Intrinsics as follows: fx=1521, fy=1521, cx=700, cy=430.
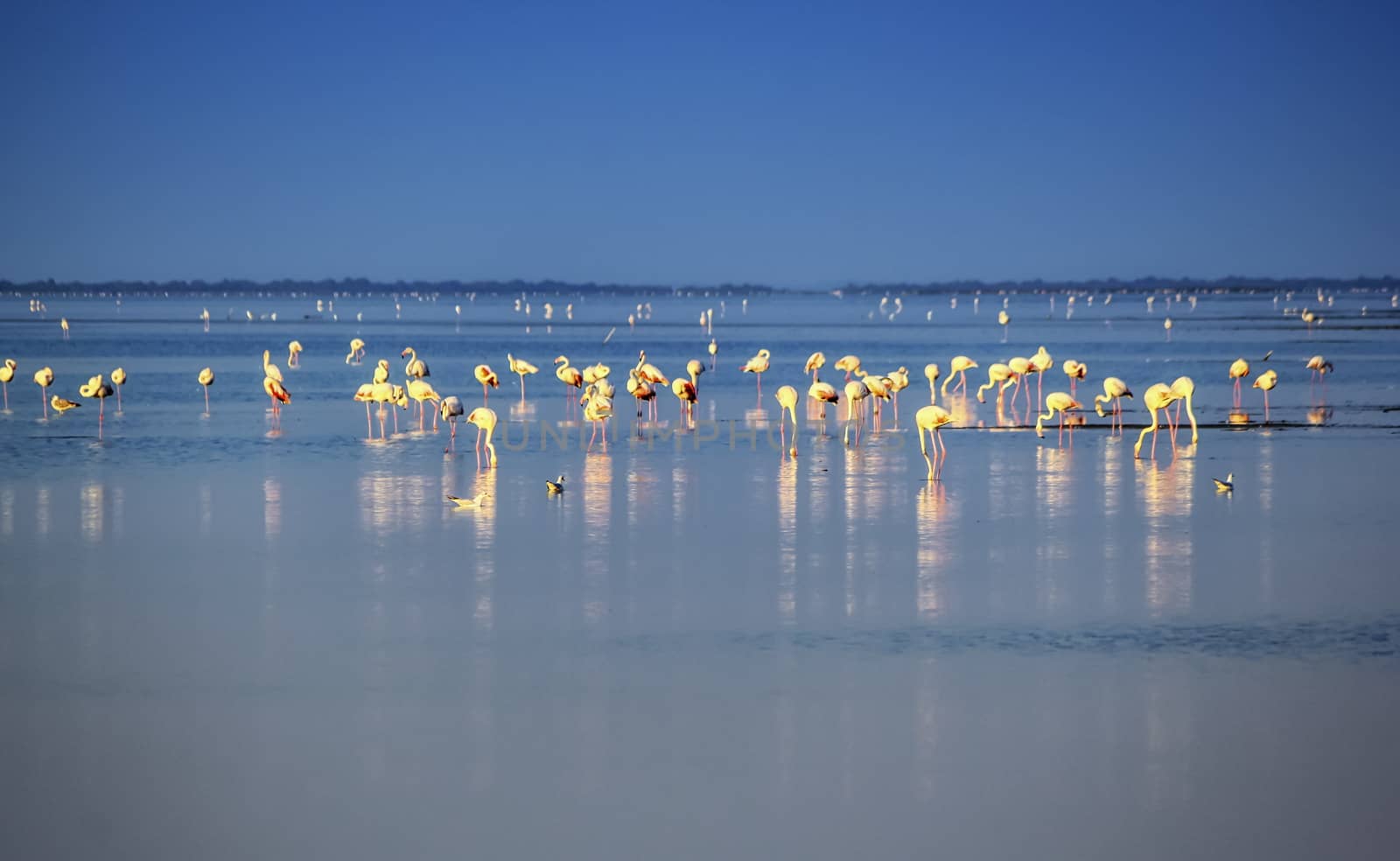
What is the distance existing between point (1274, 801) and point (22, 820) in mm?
3959

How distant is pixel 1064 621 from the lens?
23.9 feet

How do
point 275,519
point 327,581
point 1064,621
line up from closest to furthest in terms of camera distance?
point 1064,621
point 327,581
point 275,519

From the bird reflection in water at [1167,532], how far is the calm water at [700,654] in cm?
5

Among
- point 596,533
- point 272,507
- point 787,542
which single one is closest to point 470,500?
point 272,507

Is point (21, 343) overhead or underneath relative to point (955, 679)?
overhead

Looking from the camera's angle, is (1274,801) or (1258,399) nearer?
(1274,801)

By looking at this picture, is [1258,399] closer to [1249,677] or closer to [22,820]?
[1249,677]

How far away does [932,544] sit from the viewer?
30.6 ft

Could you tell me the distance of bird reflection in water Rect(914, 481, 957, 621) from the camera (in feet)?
25.2

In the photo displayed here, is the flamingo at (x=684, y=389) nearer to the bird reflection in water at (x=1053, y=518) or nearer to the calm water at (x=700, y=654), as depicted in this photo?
the calm water at (x=700, y=654)

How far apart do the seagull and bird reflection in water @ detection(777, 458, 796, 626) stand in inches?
85.8

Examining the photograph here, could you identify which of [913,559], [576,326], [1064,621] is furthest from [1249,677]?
[576,326]

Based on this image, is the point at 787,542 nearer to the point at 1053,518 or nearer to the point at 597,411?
the point at 1053,518

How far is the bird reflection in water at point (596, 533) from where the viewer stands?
7.68m
